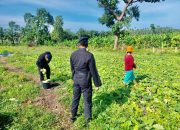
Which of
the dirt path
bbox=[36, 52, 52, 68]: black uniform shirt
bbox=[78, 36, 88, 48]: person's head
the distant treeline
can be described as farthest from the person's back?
the distant treeline

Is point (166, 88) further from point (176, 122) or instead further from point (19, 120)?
point (19, 120)

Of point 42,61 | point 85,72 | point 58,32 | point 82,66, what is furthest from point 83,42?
point 58,32

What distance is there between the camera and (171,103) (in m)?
9.58

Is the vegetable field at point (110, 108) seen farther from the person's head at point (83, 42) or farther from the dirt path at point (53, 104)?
the person's head at point (83, 42)

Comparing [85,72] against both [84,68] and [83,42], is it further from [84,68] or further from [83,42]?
[83,42]

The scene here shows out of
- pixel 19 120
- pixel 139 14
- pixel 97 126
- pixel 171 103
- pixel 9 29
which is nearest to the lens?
pixel 97 126

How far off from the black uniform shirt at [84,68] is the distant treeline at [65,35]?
4121 cm

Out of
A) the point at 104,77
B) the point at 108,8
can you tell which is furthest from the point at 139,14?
the point at 104,77

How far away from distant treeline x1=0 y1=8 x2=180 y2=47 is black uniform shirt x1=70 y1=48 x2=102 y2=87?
41206 mm

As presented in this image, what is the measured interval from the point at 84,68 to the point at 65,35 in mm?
94347

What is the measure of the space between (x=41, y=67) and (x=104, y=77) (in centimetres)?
352

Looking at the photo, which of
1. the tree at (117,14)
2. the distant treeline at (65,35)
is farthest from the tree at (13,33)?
the tree at (117,14)

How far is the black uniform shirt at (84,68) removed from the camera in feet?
26.5

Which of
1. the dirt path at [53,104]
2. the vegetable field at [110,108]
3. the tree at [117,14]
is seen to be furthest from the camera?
the tree at [117,14]
